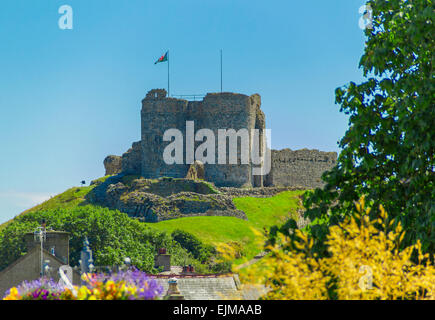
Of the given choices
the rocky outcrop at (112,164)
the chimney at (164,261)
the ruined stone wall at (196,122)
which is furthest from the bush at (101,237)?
the rocky outcrop at (112,164)

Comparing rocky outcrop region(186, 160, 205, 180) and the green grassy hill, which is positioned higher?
rocky outcrop region(186, 160, 205, 180)

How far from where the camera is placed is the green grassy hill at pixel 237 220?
64125 millimetres

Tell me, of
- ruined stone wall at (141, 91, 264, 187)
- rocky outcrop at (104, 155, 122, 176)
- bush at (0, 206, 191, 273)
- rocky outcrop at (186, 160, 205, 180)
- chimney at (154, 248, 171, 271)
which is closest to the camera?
bush at (0, 206, 191, 273)

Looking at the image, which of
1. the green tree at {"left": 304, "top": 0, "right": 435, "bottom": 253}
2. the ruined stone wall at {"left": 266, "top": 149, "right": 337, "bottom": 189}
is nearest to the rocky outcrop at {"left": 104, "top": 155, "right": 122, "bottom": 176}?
the ruined stone wall at {"left": 266, "top": 149, "right": 337, "bottom": 189}

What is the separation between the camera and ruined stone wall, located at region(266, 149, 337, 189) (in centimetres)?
10031

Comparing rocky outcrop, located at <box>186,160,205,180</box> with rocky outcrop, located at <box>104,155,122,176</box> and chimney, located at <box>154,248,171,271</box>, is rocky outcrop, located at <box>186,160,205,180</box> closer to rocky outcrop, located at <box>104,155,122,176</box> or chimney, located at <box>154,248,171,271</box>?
rocky outcrop, located at <box>104,155,122,176</box>

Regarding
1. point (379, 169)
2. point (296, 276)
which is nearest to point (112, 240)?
point (379, 169)

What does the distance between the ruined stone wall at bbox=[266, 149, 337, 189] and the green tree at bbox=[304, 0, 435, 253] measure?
81.6 metres

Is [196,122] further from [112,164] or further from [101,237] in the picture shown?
[101,237]

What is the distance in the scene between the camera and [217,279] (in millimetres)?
32062

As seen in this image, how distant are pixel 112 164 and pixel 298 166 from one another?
2351 cm

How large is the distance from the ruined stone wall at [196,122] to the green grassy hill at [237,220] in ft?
19.7

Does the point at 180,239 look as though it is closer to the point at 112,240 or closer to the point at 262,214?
the point at 112,240
